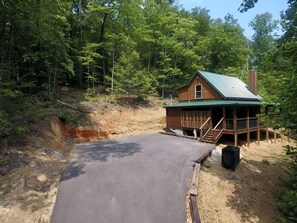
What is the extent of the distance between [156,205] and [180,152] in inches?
202

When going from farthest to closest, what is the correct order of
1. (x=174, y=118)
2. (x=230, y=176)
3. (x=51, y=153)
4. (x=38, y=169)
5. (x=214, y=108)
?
(x=174, y=118), (x=214, y=108), (x=51, y=153), (x=230, y=176), (x=38, y=169)

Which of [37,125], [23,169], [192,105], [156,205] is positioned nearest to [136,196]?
[156,205]

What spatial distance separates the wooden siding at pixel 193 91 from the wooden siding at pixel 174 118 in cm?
206

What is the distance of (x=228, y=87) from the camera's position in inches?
698

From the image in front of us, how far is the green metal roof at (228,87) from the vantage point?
1636 centimetres

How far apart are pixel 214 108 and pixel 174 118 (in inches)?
142

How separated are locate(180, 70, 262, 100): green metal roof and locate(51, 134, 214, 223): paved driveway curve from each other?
24.9ft

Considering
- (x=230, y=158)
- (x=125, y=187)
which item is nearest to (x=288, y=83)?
(x=230, y=158)

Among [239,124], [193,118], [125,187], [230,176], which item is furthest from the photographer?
[193,118]

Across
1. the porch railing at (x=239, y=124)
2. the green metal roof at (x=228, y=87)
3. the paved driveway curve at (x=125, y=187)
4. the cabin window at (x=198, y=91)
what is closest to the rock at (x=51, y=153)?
the paved driveway curve at (x=125, y=187)

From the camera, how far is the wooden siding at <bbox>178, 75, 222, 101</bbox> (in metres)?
16.8

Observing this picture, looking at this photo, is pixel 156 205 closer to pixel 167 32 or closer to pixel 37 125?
pixel 37 125

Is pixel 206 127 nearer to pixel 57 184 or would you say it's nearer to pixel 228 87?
pixel 228 87

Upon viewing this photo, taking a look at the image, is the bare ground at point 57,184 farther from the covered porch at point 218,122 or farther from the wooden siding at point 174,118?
the wooden siding at point 174,118
